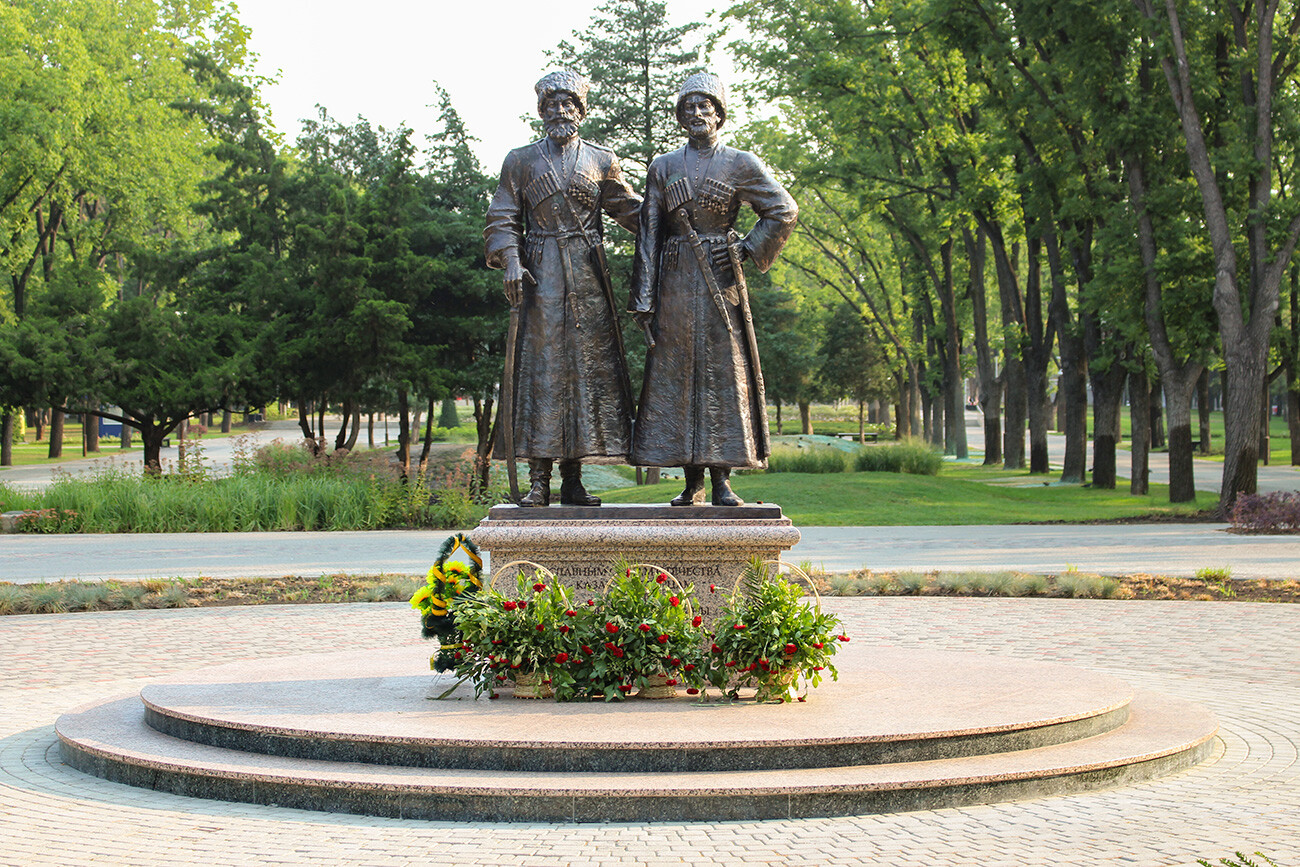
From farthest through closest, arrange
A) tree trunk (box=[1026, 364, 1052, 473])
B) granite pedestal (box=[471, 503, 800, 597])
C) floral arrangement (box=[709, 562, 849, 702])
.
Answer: tree trunk (box=[1026, 364, 1052, 473]) < granite pedestal (box=[471, 503, 800, 597]) < floral arrangement (box=[709, 562, 849, 702])

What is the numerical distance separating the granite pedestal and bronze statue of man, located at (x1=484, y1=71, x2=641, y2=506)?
1.90 feet

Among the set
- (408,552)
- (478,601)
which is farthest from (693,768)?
(408,552)

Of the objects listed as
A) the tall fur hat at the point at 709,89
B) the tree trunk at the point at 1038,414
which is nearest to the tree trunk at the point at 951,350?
the tree trunk at the point at 1038,414

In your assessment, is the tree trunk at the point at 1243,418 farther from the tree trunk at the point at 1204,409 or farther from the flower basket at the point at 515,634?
the tree trunk at the point at 1204,409

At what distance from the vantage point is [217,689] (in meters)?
7.18

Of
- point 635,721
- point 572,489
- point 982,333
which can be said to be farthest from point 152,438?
point 635,721

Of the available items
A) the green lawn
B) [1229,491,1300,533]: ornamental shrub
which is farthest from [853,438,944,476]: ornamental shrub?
[1229,491,1300,533]: ornamental shrub

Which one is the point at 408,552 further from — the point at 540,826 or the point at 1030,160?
the point at 1030,160

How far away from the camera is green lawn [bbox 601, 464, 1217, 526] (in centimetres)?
2197

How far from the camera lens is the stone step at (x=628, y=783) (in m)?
5.28

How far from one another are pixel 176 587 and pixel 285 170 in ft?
72.1

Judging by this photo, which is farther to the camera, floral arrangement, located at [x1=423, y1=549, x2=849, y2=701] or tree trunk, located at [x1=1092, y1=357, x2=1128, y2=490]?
tree trunk, located at [x1=1092, y1=357, x2=1128, y2=490]

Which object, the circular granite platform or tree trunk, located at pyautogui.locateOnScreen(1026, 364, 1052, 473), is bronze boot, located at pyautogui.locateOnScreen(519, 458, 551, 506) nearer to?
the circular granite platform

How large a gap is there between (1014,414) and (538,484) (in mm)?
32976
